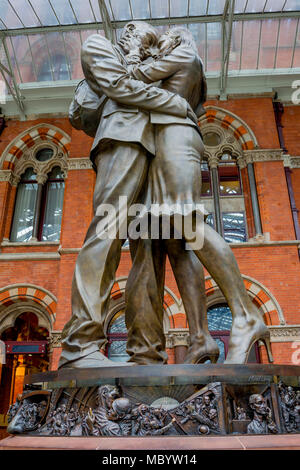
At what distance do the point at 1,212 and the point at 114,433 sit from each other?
34.3 feet

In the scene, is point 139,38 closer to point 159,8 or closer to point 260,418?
point 260,418

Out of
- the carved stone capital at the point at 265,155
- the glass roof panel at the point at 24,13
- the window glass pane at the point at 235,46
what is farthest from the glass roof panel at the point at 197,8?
the glass roof panel at the point at 24,13

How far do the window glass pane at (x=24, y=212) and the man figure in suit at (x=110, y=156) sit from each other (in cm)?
939

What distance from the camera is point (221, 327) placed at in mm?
9750

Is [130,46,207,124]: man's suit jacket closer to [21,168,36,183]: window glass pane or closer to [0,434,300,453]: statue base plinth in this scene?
[0,434,300,453]: statue base plinth

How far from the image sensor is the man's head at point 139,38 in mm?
2869

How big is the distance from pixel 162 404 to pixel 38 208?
409 inches

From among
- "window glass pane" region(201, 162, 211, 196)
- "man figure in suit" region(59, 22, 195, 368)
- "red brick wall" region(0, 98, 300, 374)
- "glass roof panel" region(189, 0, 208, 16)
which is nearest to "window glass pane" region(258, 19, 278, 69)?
"red brick wall" region(0, 98, 300, 374)

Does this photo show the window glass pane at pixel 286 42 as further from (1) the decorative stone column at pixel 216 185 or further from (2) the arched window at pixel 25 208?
(2) the arched window at pixel 25 208

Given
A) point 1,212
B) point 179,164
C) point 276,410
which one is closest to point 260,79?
point 1,212

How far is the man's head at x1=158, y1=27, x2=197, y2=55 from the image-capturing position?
2.79 metres

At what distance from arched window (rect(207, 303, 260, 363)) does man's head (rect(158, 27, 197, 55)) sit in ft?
24.8

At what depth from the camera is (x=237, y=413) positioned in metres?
1.67

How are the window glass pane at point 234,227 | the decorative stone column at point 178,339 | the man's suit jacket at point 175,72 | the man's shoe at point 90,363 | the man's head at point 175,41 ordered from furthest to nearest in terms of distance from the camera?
the window glass pane at point 234,227, the decorative stone column at point 178,339, the man's head at point 175,41, the man's suit jacket at point 175,72, the man's shoe at point 90,363
